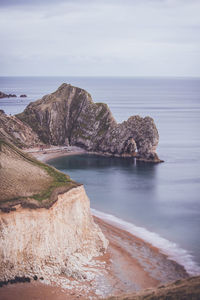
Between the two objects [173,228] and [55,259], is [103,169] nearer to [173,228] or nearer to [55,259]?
[173,228]

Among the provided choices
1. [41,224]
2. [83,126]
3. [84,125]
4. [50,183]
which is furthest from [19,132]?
[41,224]

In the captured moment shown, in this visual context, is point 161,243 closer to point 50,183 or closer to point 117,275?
point 117,275

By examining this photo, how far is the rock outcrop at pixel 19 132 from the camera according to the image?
10575 centimetres

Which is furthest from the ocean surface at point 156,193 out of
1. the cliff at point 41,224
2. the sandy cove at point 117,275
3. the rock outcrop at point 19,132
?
the rock outcrop at point 19,132

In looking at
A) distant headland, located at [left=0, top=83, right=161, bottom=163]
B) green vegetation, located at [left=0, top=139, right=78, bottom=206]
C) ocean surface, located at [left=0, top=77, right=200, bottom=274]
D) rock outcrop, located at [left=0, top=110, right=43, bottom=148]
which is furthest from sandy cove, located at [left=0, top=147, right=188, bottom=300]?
rock outcrop, located at [left=0, top=110, right=43, bottom=148]

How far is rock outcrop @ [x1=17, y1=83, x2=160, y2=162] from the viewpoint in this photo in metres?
101

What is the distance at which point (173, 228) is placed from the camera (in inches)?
2044

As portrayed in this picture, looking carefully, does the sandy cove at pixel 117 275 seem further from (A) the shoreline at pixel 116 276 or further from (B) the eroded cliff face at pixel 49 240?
(B) the eroded cliff face at pixel 49 240

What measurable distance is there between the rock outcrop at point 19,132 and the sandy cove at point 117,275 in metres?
61.1

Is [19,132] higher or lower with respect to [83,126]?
lower

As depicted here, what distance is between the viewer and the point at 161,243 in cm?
4669

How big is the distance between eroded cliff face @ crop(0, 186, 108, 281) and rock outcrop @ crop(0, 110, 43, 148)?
6666 cm

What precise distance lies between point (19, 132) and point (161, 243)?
68088mm

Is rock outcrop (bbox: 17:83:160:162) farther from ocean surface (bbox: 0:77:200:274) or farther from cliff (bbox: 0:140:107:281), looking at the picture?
cliff (bbox: 0:140:107:281)
